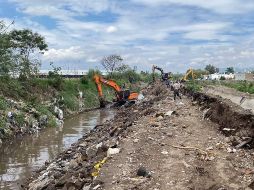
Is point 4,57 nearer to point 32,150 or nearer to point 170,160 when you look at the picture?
point 32,150

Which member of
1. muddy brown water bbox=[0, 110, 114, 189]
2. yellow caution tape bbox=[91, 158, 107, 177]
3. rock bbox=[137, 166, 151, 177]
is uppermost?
rock bbox=[137, 166, 151, 177]

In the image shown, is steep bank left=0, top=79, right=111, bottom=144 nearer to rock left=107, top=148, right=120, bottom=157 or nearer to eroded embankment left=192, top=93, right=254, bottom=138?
eroded embankment left=192, top=93, right=254, bottom=138

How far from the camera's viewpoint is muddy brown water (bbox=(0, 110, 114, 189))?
61.1ft

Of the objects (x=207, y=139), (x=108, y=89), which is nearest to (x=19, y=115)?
(x=207, y=139)

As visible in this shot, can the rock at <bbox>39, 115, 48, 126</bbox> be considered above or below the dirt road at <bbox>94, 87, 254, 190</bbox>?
below

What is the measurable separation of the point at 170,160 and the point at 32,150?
13252 millimetres

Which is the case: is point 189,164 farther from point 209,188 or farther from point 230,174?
point 209,188

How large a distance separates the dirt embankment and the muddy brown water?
4.40 feet

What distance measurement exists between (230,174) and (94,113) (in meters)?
35.1

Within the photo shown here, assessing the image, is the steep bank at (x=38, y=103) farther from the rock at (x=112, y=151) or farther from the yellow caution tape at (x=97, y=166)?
the yellow caution tape at (x=97, y=166)

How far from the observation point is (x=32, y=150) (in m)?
24.8

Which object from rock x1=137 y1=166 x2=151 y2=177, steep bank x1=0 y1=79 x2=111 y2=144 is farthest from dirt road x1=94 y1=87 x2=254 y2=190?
steep bank x1=0 y1=79 x2=111 y2=144

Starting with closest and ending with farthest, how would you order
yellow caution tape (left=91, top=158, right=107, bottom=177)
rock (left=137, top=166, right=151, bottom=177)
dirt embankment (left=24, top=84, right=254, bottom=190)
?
dirt embankment (left=24, top=84, right=254, bottom=190)
rock (left=137, top=166, right=151, bottom=177)
yellow caution tape (left=91, top=158, right=107, bottom=177)

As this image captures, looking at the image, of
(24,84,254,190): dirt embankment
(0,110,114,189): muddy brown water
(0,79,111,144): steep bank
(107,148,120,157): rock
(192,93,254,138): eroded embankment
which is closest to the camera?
(24,84,254,190): dirt embankment
